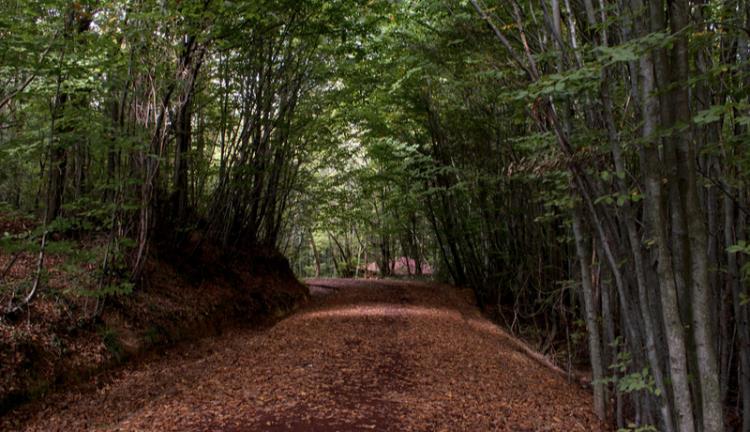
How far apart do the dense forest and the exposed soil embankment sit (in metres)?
0.25

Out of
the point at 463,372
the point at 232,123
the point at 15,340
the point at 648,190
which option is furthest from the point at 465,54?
the point at 15,340

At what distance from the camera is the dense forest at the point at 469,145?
109 inches

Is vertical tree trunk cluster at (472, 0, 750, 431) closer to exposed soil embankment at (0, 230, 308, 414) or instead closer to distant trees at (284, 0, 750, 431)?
distant trees at (284, 0, 750, 431)

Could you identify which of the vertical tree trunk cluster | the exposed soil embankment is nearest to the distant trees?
the vertical tree trunk cluster

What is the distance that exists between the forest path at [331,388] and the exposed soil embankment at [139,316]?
9.2 inches

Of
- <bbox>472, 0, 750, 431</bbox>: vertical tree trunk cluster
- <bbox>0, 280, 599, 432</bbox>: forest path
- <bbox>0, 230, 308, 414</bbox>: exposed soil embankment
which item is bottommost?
<bbox>0, 280, 599, 432</bbox>: forest path

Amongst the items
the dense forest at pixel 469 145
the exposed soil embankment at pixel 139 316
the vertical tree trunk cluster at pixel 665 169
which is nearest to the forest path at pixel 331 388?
the exposed soil embankment at pixel 139 316

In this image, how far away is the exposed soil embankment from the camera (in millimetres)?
4531

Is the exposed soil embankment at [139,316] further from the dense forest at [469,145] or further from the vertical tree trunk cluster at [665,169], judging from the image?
the vertical tree trunk cluster at [665,169]

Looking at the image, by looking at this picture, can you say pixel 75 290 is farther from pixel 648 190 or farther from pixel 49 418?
pixel 648 190

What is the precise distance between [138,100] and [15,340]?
10.3ft

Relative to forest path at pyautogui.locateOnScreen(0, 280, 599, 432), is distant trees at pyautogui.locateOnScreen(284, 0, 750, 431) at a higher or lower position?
higher

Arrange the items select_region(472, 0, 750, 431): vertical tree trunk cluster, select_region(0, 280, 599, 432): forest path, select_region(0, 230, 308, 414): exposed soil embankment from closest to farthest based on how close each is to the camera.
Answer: select_region(472, 0, 750, 431): vertical tree trunk cluster, select_region(0, 280, 599, 432): forest path, select_region(0, 230, 308, 414): exposed soil embankment

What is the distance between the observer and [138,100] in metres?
6.24
